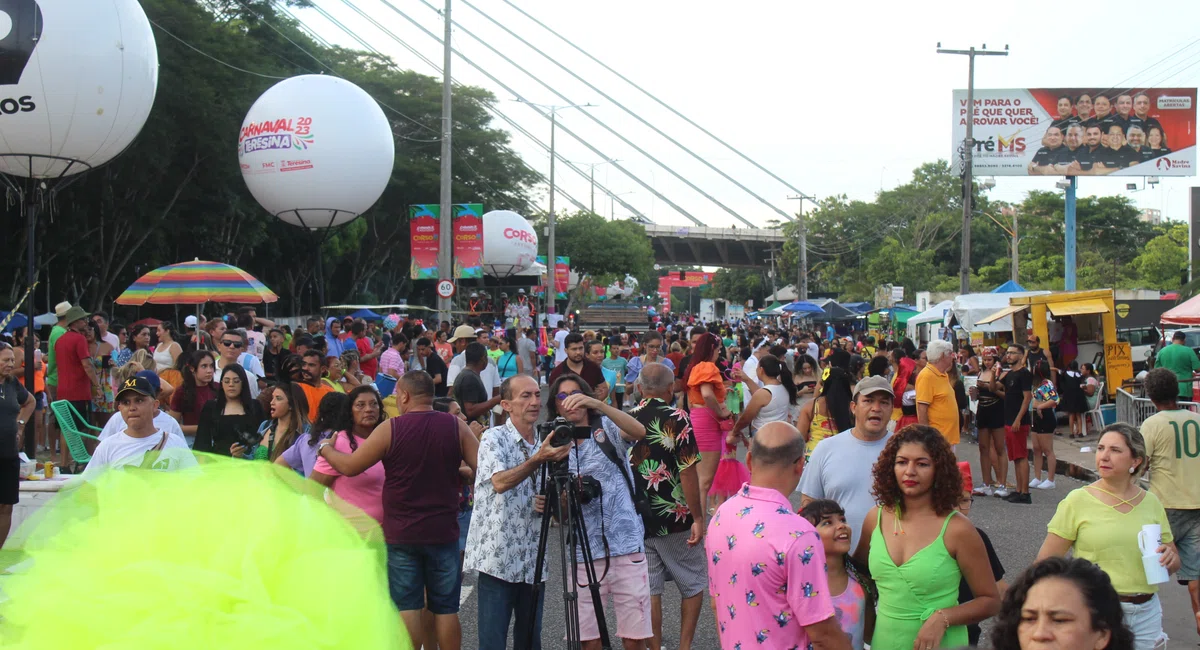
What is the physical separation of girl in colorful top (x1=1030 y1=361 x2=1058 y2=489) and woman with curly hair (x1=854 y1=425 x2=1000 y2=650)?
853 cm

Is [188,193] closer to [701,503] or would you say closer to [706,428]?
[706,428]

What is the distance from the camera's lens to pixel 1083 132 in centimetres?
3769

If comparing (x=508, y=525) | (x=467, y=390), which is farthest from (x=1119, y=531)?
(x=467, y=390)

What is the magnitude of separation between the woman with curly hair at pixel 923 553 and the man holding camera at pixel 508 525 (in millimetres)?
1673

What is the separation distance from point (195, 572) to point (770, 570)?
2.70 m

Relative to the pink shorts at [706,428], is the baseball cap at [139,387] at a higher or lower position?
higher

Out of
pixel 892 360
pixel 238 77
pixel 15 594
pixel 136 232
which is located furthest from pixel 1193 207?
pixel 15 594

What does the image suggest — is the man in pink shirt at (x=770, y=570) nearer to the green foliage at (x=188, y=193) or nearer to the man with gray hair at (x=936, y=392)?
the man with gray hair at (x=936, y=392)

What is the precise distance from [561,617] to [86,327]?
307 inches

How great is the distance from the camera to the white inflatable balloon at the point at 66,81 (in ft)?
36.7

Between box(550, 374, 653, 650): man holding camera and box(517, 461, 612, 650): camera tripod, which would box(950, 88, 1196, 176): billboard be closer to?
box(550, 374, 653, 650): man holding camera

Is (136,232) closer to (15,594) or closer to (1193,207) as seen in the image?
(15,594)

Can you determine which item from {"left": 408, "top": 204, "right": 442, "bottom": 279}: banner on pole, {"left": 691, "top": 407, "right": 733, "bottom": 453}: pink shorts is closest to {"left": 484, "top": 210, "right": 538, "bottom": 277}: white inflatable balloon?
{"left": 408, "top": 204, "right": 442, "bottom": 279}: banner on pole

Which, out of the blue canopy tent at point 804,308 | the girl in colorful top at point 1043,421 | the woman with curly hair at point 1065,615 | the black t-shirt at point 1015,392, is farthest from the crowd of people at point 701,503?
the blue canopy tent at point 804,308
